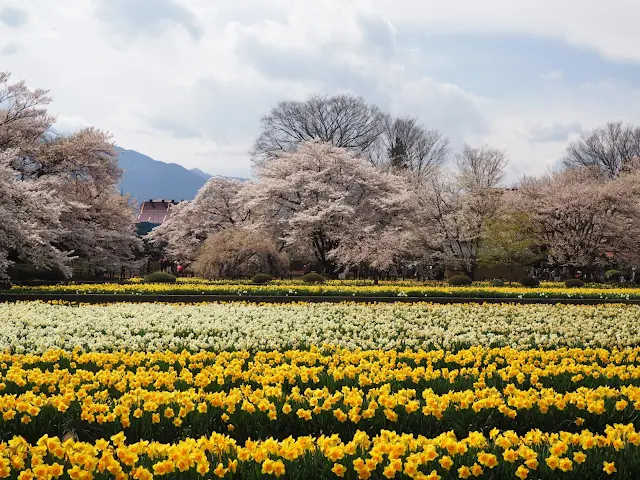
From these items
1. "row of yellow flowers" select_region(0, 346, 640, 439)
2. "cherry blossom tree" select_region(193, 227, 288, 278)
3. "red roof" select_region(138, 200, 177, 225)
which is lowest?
"row of yellow flowers" select_region(0, 346, 640, 439)

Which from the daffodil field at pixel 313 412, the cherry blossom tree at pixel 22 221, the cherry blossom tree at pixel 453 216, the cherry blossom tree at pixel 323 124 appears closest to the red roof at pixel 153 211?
the cherry blossom tree at pixel 323 124

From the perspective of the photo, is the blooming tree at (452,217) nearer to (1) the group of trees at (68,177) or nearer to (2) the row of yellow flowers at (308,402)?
(1) the group of trees at (68,177)

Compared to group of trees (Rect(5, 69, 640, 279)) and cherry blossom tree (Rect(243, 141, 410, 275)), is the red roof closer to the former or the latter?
group of trees (Rect(5, 69, 640, 279))

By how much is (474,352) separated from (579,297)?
14.2 meters

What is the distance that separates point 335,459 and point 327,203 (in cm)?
3157

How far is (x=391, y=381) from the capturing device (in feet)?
20.9

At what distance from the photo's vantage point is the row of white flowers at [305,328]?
372 inches

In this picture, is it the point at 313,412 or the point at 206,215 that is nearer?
the point at 313,412

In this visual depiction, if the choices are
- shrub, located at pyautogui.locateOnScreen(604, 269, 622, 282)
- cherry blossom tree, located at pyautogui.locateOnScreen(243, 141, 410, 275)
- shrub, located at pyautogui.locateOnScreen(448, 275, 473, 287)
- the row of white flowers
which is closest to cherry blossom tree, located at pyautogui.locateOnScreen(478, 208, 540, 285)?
cherry blossom tree, located at pyautogui.locateOnScreen(243, 141, 410, 275)

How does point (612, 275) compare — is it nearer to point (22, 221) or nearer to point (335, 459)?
point (22, 221)

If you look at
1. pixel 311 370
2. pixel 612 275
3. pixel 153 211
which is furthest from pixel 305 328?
pixel 153 211

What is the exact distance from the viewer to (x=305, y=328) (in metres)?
11.4

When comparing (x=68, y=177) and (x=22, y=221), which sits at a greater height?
(x=68, y=177)

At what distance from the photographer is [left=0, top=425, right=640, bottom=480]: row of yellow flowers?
358 cm
